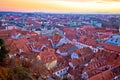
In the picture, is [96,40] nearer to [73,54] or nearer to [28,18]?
[73,54]

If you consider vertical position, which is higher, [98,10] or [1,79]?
[98,10]

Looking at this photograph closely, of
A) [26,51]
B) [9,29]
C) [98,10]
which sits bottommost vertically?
[26,51]

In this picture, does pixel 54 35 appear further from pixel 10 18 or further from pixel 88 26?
pixel 10 18

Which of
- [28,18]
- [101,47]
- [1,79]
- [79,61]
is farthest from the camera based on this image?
[101,47]

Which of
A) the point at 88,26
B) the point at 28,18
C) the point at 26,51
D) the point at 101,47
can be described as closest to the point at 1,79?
the point at 26,51

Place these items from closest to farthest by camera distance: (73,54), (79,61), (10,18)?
(10,18)
(79,61)
(73,54)

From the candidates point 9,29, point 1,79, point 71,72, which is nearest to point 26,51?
point 9,29

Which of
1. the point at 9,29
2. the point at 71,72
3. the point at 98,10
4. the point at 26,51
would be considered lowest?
the point at 71,72

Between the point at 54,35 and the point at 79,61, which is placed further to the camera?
the point at 54,35

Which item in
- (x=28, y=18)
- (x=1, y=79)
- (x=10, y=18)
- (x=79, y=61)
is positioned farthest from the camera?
(x=79, y=61)
